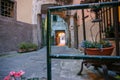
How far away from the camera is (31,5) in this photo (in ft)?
31.0

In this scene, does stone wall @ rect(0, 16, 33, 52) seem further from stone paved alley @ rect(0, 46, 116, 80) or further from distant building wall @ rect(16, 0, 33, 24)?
stone paved alley @ rect(0, 46, 116, 80)

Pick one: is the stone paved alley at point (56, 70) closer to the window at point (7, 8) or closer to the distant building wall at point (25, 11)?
the window at point (7, 8)

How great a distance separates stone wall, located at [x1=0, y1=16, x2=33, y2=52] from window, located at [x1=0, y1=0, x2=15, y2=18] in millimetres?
404

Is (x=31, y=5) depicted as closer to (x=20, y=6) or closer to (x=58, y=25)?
(x=20, y=6)

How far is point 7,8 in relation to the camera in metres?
7.51

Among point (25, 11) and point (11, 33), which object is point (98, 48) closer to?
point (11, 33)

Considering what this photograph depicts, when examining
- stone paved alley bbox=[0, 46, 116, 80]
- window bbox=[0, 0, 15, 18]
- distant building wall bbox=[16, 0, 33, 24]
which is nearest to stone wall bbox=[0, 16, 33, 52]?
window bbox=[0, 0, 15, 18]

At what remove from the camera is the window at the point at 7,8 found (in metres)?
7.04

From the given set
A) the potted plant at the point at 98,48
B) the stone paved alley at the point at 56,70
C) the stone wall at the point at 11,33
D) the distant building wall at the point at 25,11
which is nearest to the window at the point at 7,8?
the stone wall at the point at 11,33

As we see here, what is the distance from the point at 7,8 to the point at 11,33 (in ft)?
4.08

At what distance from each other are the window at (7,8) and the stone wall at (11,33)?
404 millimetres

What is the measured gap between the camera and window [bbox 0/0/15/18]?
704cm

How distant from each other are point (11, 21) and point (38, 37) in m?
3.36

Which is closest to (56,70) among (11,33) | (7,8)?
(11,33)
